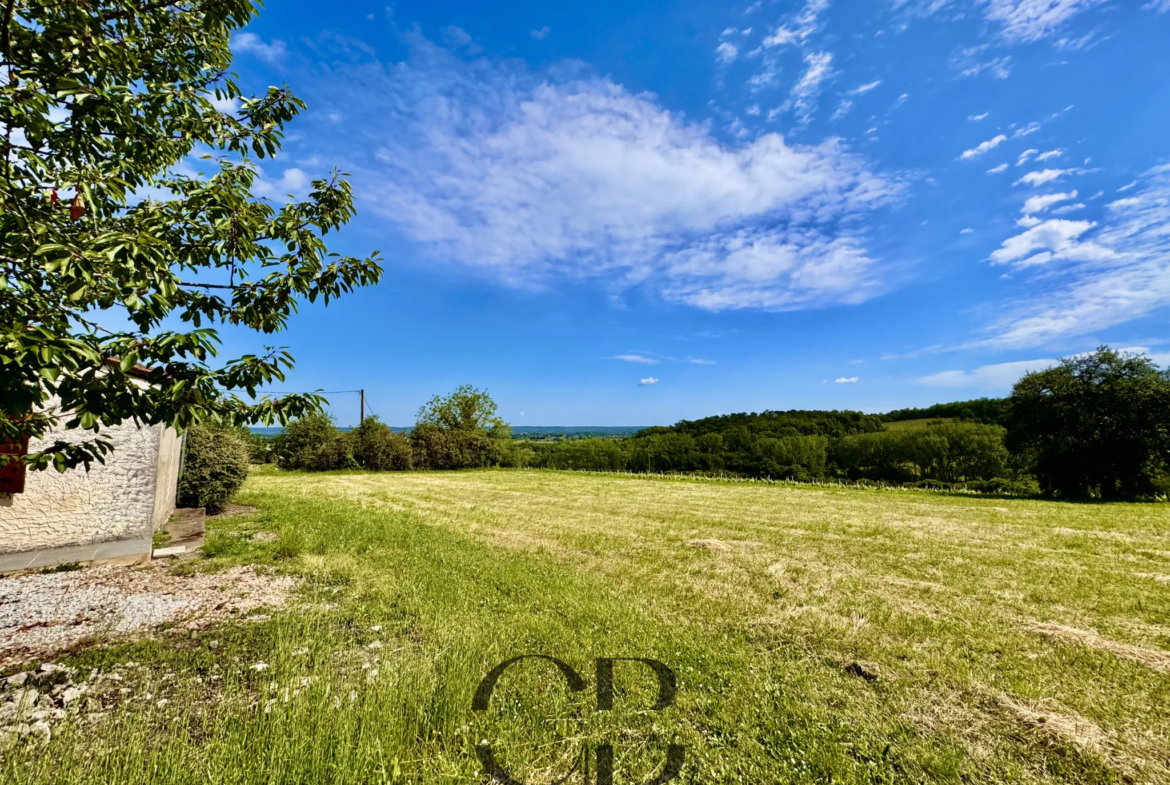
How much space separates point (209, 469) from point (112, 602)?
855 centimetres

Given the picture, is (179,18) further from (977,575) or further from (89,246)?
(977,575)

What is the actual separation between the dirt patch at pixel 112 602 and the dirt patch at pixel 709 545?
730 centimetres

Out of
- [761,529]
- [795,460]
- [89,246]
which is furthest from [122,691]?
[795,460]

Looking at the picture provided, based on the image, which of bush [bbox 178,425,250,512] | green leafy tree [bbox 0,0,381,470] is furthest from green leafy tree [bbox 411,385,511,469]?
green leafy tree [bbox 0,0,381,470]

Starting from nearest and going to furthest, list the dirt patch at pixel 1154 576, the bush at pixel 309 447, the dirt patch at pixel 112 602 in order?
1. the dirt patch at pixel 112 602
2. the dirt patch at pixel 1154 576
3. the bush at pixel 309 447

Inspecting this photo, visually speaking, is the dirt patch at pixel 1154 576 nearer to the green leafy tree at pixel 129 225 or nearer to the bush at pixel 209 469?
the green leafy tree at pixel 129 225

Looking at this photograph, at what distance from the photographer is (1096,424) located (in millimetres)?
22250

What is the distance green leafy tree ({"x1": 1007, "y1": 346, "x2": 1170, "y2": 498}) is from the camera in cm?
2148

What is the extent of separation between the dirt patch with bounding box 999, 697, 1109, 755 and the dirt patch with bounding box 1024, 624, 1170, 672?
187 centimetres

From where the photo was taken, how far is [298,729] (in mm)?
2775

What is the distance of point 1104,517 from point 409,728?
2216 centimetres

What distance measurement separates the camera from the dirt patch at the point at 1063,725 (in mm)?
3031

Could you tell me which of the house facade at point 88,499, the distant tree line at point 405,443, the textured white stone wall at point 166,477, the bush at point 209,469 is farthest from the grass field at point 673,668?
the distant tree line at point 405,443

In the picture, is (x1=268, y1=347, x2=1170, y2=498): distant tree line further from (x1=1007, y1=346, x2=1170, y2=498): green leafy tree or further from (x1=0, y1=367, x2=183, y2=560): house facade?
(x1=0, y1=367, x2=183, y2=560): house facade
